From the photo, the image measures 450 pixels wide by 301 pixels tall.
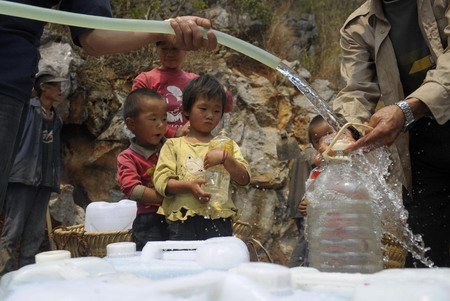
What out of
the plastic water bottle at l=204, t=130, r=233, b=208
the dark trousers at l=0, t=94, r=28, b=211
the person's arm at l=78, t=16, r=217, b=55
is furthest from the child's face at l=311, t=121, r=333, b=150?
the dark trousers at l=0, t=94, r=28, b=211

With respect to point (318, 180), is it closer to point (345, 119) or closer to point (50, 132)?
point (345, 119)

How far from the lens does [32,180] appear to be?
4.54 metres

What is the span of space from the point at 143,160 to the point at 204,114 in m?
0.55

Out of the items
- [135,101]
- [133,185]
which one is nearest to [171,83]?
[135,101]

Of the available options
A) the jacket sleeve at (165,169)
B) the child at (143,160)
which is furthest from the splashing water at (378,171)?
the child at (143,160)

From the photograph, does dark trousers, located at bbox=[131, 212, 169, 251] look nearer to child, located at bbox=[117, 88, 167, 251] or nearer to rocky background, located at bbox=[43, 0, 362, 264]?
child, located at bbox=[117, 88, 167, 251]

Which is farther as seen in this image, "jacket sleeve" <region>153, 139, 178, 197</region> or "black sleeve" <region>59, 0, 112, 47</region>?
"jacket sleeve" <region>153, 139, 178, 197</region>

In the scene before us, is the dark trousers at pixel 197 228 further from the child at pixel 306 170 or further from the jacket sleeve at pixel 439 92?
the jacket sleeve at pixel 439 92

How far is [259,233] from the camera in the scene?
6.46 meters

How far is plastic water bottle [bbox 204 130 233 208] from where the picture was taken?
9.60ft

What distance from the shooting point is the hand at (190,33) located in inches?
77.1

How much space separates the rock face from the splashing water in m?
3.92

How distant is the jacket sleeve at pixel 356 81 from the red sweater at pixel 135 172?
128 centimetres

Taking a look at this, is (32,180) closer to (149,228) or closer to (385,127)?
(149,228)
